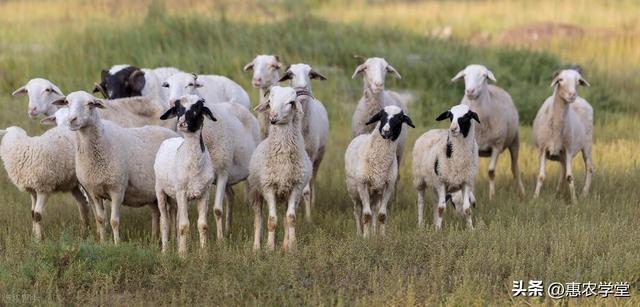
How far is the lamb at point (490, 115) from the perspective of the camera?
1229 centimetres

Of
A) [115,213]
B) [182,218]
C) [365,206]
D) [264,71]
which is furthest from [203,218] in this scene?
[264,71]

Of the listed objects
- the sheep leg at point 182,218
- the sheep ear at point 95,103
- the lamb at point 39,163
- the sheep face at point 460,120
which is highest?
the sheep ear at point 95,103

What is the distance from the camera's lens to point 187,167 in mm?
9109

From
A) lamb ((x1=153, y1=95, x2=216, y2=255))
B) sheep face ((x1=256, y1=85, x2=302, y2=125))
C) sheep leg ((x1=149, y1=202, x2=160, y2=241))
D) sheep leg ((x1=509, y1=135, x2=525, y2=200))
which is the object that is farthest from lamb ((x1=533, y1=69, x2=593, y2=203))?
lamb ((x1=153, y1=95, x2=216, y2=255))

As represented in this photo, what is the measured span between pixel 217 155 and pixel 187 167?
2.98 feet

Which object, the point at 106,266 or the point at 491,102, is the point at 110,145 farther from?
the point at 491,102

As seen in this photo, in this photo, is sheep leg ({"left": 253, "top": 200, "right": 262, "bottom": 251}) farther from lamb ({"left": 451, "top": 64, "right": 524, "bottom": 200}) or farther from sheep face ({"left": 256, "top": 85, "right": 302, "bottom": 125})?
lamb ({"left": 451, "top": 64, "right": 524, "bottom": 200})

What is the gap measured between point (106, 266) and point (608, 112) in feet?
39.7

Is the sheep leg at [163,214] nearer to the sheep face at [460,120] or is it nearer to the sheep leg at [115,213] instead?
the sheep leg at [115,213]

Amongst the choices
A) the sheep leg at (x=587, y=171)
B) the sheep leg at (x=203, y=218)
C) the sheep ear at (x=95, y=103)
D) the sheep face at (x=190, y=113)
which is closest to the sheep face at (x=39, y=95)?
the sheep ear at (x=95, y=103)

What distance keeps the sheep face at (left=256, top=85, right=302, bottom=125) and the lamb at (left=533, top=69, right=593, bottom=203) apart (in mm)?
4202

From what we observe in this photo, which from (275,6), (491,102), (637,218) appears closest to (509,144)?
(491,102)

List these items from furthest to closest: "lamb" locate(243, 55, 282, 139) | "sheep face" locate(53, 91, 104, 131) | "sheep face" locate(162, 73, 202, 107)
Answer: "lamb" locate(243, 55, 282, 139), "sheep face" locate(162, 73, 202, 107), "sheep face" locate(53, 91, 104, 131)

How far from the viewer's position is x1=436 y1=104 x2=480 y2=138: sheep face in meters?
10.1
